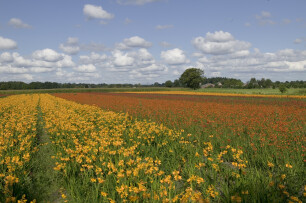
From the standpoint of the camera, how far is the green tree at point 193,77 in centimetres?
10596

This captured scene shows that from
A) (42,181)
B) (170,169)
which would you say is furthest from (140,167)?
(42,181)

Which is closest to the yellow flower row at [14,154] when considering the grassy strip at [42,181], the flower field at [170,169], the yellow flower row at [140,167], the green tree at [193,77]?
the flower field at [170,169]

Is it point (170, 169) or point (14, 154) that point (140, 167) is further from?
point (14, 154)

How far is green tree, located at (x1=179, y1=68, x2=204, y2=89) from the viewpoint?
106 m

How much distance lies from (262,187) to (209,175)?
139 centimetres

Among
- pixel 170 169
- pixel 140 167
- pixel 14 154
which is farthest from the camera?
pixel 14 154

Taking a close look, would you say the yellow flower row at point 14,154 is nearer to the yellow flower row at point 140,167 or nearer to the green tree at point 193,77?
the yellow flower row at point 140,167

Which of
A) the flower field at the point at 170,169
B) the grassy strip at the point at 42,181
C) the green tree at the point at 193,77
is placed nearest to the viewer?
the flower field at the point at 170,169

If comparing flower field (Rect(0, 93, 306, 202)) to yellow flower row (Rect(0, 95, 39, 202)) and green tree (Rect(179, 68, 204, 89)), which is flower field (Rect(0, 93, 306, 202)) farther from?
green tree (Rect(179, 68, 204, 89))

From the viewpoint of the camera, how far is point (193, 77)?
106m

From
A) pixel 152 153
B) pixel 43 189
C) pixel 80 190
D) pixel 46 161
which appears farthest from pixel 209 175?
pixel 46 161

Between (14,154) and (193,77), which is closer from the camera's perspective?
(14,154)

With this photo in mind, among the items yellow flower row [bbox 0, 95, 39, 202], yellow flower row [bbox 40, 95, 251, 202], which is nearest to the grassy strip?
yellow flower row [bbox 0, 95, 39, 202]

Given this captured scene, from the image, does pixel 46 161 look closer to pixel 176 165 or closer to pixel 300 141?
pixel 176 165
